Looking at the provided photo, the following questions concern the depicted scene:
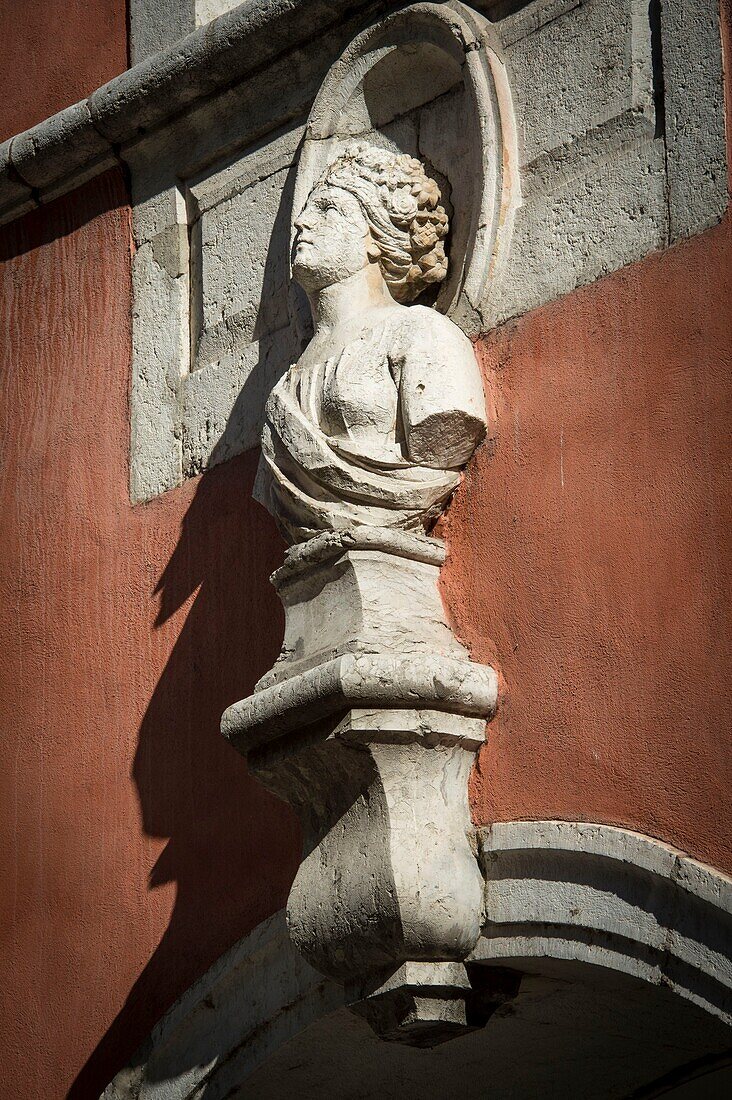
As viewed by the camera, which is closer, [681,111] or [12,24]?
[681,111]

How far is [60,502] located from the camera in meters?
5.51

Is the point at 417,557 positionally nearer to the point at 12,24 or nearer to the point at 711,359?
the point at 711,359

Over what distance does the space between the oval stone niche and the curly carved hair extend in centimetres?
7

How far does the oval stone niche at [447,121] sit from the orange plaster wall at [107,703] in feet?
2.77

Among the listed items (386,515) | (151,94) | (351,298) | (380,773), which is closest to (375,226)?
(351,298)

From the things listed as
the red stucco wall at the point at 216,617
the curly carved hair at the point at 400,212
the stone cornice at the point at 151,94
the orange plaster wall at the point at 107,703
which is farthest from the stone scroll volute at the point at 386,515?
the orange plaster wall at the point at 107,703

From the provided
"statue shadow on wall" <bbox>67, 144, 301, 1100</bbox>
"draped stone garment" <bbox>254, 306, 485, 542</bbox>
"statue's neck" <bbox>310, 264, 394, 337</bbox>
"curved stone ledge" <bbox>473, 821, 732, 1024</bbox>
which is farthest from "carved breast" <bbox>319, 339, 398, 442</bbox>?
"curved stone ledge" <bbox>473, 821, 732, 1024</bbox>

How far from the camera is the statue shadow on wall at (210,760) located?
15.1ft

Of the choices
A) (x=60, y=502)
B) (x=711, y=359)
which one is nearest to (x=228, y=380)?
(x=60, y=502)

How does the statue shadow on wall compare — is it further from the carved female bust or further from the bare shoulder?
the bare shoulder

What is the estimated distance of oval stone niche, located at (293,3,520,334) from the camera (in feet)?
14.6

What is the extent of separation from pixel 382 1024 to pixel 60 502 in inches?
82.8

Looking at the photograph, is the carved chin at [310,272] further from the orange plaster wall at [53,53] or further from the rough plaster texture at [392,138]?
the orange plaster wall at [53,53]

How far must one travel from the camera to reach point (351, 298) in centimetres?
453
